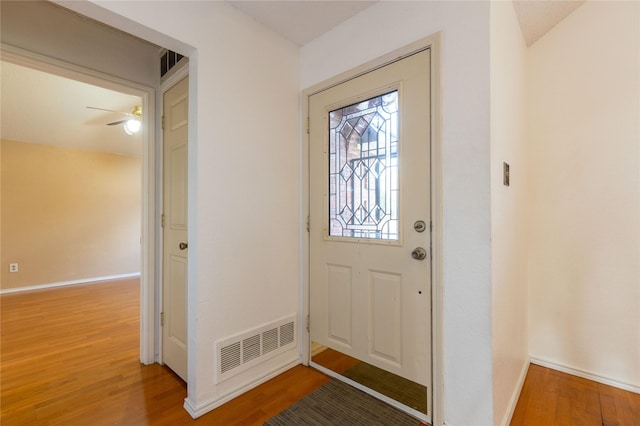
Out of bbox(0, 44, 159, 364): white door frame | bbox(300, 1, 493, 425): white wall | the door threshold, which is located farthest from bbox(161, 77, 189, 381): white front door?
bbox(300, 1, 493, 425): white wall

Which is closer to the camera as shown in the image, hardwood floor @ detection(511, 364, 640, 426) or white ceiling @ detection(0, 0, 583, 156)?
hardwood floor @ detection(511, 364, 640, 426)

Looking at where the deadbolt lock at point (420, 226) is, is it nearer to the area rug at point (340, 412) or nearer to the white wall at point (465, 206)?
the white wall at point (465, 206)

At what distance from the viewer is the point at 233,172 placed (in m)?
1.81

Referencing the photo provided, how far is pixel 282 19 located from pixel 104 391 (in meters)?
2.81

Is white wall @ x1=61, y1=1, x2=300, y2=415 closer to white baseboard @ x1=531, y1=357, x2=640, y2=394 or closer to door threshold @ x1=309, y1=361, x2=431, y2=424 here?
door threshold @ x1=309, y1=361, x2=431, y2=424

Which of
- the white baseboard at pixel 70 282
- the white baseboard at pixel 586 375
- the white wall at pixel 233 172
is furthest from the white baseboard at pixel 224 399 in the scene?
the white baseboard at pixel 70 282

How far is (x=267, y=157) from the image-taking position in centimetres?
200

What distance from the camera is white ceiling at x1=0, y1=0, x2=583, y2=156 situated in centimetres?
182

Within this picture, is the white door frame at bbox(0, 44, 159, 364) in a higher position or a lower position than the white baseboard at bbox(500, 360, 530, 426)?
higher

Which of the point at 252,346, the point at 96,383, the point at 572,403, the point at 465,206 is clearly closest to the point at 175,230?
the point at 252,346

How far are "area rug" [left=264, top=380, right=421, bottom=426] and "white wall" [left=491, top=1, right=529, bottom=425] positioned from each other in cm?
56

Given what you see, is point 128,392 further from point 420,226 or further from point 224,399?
point 420,226

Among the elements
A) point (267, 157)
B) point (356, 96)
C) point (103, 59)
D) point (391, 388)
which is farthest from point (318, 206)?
point (103, 59)

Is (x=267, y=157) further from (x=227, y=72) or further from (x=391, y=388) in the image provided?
(x=391, y=388)
